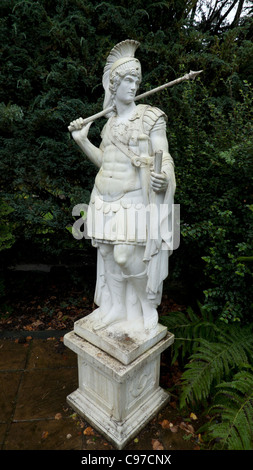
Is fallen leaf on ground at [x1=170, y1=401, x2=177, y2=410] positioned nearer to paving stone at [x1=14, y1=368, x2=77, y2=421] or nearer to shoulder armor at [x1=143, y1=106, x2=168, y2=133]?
paving stone at [x1=14, y1=368, x2=77, y2=421]

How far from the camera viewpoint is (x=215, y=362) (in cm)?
254

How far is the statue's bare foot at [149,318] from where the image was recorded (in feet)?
8.11

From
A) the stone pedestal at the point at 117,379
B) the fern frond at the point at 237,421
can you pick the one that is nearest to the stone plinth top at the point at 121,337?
the stone pedestal at the point at 117,379

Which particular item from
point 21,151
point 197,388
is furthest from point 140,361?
point 21,151

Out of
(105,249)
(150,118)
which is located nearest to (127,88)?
(150,118)

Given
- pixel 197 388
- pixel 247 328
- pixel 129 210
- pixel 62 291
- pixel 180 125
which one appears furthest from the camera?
pixel 62 291

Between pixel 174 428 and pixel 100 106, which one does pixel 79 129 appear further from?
pixel 174 428

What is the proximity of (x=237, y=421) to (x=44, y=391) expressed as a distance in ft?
5.96

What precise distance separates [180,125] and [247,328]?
231 centimetres

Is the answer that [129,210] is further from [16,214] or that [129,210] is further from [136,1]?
[136,1]

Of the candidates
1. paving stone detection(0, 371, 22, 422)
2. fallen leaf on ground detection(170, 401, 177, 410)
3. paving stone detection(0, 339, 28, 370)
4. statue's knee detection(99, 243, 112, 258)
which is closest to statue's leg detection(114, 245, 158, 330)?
statue's knee detection(99, 243, 112, 258)

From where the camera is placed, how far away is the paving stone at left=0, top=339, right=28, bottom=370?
3.19 metres

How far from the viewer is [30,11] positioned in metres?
3.33

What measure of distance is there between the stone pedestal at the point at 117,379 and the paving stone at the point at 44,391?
176mm
